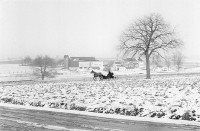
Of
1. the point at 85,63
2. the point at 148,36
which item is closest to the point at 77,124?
the point at 148,36

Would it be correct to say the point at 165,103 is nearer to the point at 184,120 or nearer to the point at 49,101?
the point at 184,120

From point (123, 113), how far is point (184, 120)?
2.94 meters

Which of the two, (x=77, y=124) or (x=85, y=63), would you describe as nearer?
(x=77, y=124)

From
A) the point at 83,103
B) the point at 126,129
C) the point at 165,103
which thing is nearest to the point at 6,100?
the point at 83,103

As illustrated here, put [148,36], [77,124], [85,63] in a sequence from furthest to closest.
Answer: [85,63] < [148,36] < [77,124]

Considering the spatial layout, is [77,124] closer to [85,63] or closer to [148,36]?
[148,36]

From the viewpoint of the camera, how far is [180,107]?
11.9 metres

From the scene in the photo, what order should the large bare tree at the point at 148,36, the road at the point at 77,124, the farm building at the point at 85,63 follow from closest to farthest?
the road at the point at 77,124
the large bare tree at the point at 148,36
the farm building at the point at 85,63

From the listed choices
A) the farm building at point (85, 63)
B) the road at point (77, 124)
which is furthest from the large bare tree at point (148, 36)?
the farm building at point (85, 63)

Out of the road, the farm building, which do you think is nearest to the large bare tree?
the road

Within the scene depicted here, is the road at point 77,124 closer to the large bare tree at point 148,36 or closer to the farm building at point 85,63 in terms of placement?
the large bare tree at point 148,36

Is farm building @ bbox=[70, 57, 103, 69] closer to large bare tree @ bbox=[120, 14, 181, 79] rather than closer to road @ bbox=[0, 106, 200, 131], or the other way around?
large bare tree @ bbox=[120, 14, 181, 79]

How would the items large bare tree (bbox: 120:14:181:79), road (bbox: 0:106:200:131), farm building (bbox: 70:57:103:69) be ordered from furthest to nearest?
farm building (bbox: 70:57:103:69)
large bare tree (bbox: 120:14:181:79)
road (bbox: 0:106:200:131)

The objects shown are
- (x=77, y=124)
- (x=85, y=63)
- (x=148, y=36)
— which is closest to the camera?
(x=77, y=124)
